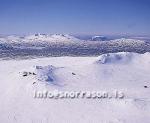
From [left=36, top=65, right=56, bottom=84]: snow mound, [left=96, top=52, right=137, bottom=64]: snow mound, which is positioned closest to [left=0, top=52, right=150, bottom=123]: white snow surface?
[left=36, top=65, right=56, bottom=84]: snow mound

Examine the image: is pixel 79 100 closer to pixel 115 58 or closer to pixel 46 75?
pixel 46 75

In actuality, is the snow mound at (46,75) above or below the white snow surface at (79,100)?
above

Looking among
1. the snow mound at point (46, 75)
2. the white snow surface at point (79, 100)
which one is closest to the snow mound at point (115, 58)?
the white snow surface at point (79, 100)

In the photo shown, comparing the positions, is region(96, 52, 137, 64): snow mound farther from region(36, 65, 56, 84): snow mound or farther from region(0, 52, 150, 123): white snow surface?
region(36, 65, 56, 84): snow mound

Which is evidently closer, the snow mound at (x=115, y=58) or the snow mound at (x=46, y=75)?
the snow mound at (x=46, y=75)

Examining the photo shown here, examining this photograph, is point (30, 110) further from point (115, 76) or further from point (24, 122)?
point (115, 76)

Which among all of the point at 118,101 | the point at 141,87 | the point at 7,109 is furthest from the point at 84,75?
the point at 7,109

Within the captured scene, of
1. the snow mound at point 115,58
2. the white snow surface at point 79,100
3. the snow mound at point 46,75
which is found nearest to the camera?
the white snow surface at point 79,100

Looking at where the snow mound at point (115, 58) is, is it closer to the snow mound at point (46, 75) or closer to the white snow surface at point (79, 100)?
the white snow surface at point (79, 100)
